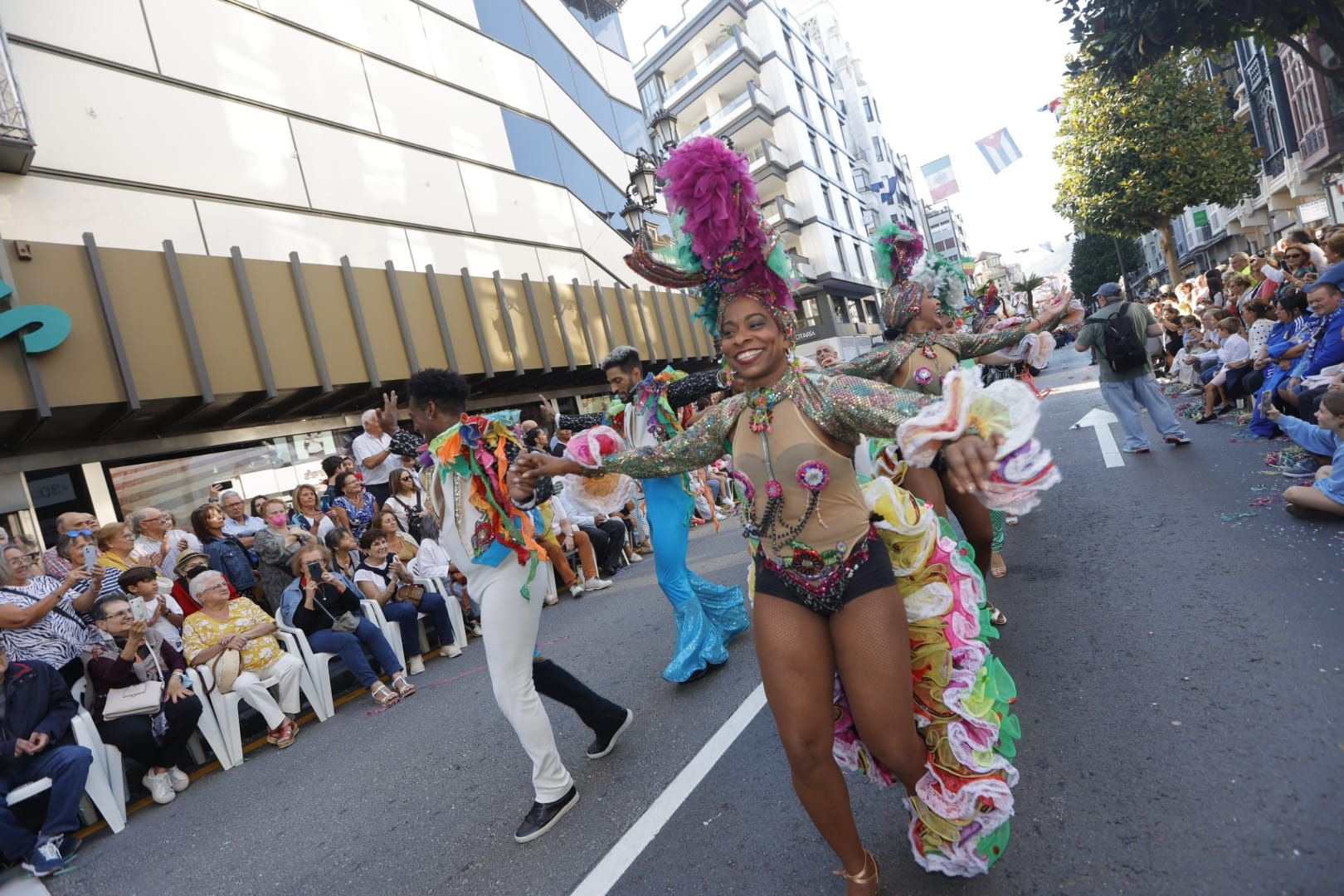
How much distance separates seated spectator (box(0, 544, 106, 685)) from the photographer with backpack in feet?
30.1

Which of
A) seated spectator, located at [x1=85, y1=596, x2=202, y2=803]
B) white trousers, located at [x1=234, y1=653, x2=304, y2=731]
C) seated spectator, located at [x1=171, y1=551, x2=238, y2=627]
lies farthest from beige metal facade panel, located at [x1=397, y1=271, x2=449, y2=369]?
seated spectator, located at [x1=85, y1=596, x2=202, y2=803]

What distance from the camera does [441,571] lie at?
709cm

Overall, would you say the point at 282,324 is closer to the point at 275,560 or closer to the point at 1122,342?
the point at 275,560

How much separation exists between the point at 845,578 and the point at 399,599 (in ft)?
17.9

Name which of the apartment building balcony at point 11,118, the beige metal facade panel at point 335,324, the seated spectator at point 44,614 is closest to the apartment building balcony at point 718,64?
the beige metal facade panel at point 335,324

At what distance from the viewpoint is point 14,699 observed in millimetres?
4355

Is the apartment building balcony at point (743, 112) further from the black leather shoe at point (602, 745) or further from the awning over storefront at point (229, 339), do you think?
the black leather shoe at point (602, 745)

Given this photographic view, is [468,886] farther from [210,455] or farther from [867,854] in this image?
[210,455]

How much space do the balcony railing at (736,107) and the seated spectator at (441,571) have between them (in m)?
30.9

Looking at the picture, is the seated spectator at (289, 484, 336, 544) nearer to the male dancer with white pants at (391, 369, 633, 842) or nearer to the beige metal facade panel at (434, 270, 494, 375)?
the beige metal facade panel at (434, 270, 494, 375)

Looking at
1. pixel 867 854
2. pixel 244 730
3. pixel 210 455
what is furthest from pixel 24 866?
pixel 210 455

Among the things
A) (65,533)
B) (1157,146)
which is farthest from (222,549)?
(1157,146)

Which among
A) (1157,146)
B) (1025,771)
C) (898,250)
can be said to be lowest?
(1025,771)

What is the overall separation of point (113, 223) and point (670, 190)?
32.4ft
